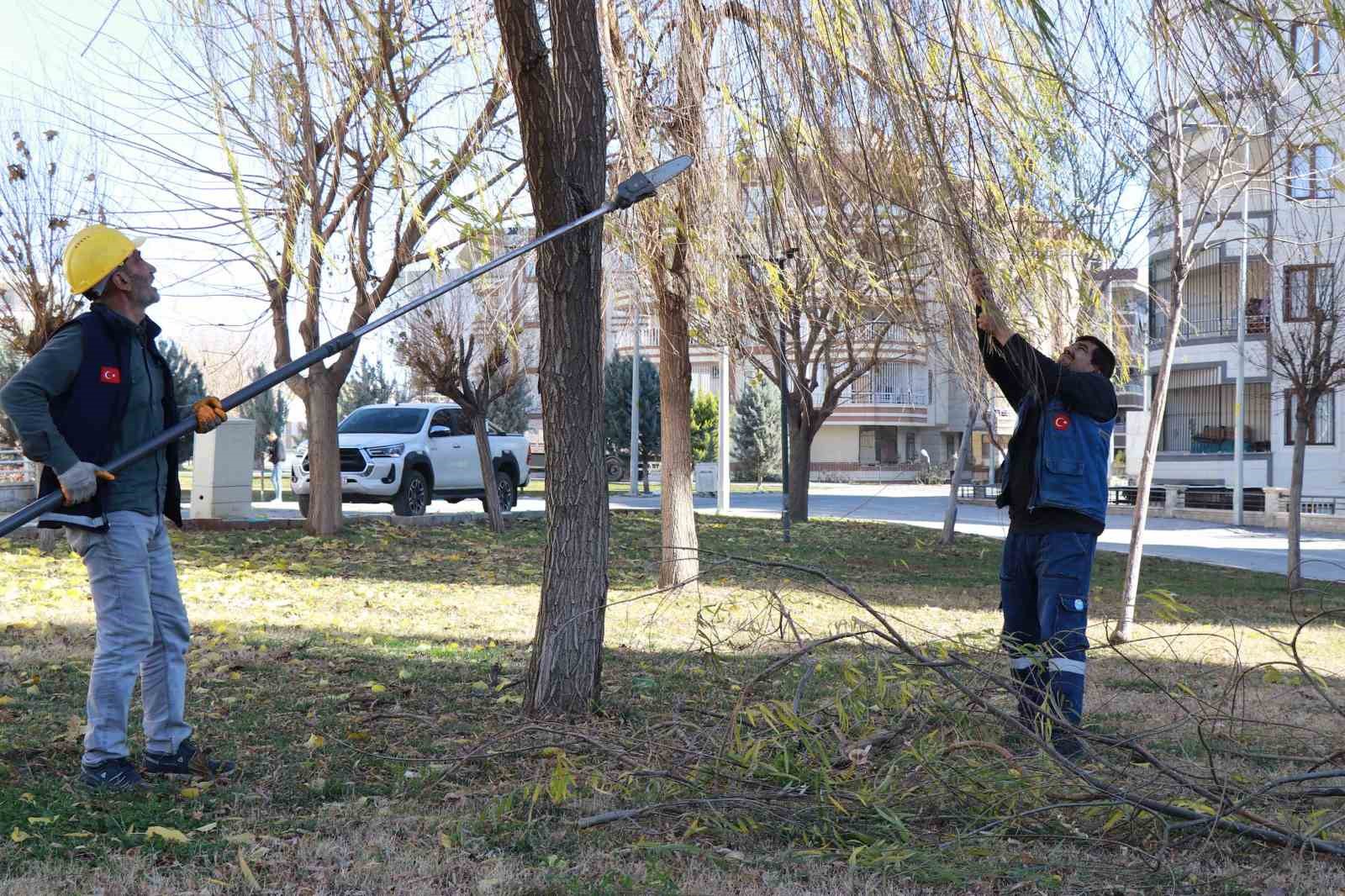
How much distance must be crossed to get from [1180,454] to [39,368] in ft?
123

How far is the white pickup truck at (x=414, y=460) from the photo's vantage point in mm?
18312

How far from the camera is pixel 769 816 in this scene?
3.96m

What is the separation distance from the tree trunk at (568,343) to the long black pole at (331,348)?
0.55 ft

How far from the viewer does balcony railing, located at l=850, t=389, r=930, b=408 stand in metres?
61.4

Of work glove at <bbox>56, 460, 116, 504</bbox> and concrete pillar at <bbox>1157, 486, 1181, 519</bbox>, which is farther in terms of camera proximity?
concrete pillar at <bbox>1157, 486, 1181, 519</bbox>

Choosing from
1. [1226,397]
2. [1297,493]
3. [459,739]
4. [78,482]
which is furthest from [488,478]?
[1226,397]

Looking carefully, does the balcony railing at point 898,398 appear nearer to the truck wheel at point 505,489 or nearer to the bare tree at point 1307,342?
the truck wheel at point 505,489

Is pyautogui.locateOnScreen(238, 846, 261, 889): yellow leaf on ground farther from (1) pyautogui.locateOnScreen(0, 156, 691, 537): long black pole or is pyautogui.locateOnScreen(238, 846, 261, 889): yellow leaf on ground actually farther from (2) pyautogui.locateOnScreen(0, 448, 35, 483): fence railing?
(2) pyautogui.locateOnScreen(0, 448, 35, 483): fence railing

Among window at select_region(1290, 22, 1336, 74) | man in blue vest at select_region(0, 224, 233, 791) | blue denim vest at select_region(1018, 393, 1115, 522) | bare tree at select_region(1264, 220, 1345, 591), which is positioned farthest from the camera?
bare tree at select_region(1264, 220, 1345, 591)

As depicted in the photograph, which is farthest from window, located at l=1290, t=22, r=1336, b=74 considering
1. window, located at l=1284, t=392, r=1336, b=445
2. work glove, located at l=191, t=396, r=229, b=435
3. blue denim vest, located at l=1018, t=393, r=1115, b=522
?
window, located at l=1284, t=392, r=1336, b=445

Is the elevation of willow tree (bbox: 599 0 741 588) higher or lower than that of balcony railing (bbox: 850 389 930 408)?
lower

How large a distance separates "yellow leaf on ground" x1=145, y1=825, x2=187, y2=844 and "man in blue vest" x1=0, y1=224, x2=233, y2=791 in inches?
23.8

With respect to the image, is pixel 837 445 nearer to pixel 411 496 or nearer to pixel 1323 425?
pixel 1323 425

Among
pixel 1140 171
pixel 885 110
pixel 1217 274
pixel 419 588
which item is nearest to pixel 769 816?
pixel 885 110
